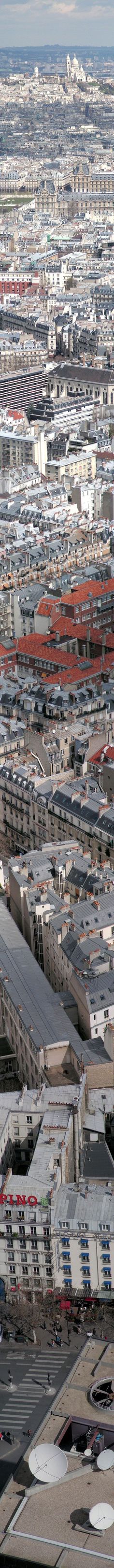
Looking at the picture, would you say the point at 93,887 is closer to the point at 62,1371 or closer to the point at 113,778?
the point at 113,778

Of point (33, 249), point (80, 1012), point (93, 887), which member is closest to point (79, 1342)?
point (80, 1012)

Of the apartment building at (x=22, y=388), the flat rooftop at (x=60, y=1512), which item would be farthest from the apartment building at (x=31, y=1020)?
the apartment building at (x=22, y=388)

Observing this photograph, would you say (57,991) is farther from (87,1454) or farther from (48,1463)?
(48,1463)

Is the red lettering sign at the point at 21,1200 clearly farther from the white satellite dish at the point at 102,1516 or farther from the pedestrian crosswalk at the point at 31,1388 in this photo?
the white satellite dish at the point at 102,1516

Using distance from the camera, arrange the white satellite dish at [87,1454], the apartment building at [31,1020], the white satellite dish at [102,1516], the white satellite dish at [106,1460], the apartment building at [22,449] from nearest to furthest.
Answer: the white satellite dish at [102,1516]
the white satellite dish at [106,1460]
the white satellite dish at [87,1454]
the apartment building at [31,1020]
the apartment building at [22,449]

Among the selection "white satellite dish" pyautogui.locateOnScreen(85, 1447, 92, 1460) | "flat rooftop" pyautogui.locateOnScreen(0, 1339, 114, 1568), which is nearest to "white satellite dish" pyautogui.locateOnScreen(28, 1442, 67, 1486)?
"flat rooftop" pyautogui.locateOnScreen(0, 1339, 114, 1568)

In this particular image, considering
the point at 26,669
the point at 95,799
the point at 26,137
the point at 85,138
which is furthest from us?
the point at 26,137
